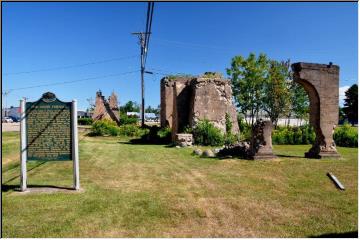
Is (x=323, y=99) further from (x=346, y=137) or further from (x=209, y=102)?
(x=346, y=137)

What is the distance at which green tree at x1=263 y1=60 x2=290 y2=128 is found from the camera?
39.0 metres

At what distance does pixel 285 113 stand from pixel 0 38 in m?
39.4

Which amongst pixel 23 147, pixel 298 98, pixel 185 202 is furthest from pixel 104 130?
pixel 298 98

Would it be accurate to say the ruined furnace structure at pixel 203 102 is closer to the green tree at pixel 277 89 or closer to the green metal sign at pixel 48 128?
the green metal sign at pixel 48 128

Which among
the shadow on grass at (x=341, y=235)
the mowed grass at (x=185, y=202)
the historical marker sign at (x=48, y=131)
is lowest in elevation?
the shadow on grass at (x=341, y=235)

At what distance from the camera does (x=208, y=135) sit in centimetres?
1647

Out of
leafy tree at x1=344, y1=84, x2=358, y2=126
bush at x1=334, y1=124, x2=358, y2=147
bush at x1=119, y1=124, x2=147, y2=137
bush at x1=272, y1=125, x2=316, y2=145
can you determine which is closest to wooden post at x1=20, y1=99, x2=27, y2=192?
bush at x1=272, y1=125, x2=316, y2=145

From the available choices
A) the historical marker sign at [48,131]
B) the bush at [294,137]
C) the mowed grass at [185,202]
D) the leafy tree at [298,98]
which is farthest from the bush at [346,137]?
the leafy tree at [298,98]

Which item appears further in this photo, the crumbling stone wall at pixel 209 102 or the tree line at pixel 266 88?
the tree line at pixel 266 88

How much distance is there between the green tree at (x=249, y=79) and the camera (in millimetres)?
38656

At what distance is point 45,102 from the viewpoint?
661 centimetres

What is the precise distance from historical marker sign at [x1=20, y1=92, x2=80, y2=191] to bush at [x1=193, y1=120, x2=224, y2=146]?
10435mm

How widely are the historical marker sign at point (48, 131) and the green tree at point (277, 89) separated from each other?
115 ft

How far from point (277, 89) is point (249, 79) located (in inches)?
141
